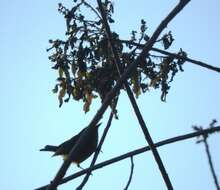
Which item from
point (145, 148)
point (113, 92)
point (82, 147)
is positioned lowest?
point (113, 92)

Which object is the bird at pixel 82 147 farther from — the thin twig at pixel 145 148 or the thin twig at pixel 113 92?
the thin twig at pixel 113 92

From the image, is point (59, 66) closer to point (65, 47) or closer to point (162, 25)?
point (65, 47)

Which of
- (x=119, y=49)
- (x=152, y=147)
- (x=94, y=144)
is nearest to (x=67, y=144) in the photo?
(x=94, y=144)

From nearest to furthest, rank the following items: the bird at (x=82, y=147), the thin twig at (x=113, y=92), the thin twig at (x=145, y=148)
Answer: the thin twig at (x=113, y=92)
the thin twig at (x=145, y=148)
the bird at (x=82, y=147)

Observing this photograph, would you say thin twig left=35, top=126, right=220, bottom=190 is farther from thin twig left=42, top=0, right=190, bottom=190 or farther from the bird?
the bird

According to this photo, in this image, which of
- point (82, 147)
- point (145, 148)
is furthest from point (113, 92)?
point (82, 147)

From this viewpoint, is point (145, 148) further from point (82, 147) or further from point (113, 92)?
point (82, 147)

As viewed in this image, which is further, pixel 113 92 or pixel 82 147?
pixel 82 147

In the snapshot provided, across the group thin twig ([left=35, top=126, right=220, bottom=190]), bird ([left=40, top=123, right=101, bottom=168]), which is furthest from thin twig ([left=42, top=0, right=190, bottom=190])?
bird ([left=40, top=123, right=101, bottom=168])

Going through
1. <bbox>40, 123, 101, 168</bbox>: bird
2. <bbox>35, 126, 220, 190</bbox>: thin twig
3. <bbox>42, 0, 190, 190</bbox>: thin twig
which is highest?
<bbox>40, 123, 101, 168</bbox>: bird

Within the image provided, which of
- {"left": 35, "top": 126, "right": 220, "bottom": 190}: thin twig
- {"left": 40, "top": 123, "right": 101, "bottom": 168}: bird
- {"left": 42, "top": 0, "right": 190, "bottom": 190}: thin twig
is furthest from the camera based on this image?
{"left": 40, "top": 123, "right": 101, "bottom": 168}: bird

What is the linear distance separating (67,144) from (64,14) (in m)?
2.05

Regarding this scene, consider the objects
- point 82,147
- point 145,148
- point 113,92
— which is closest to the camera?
point 113,92

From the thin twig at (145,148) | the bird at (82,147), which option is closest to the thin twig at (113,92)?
the thin twig at (145,148)
